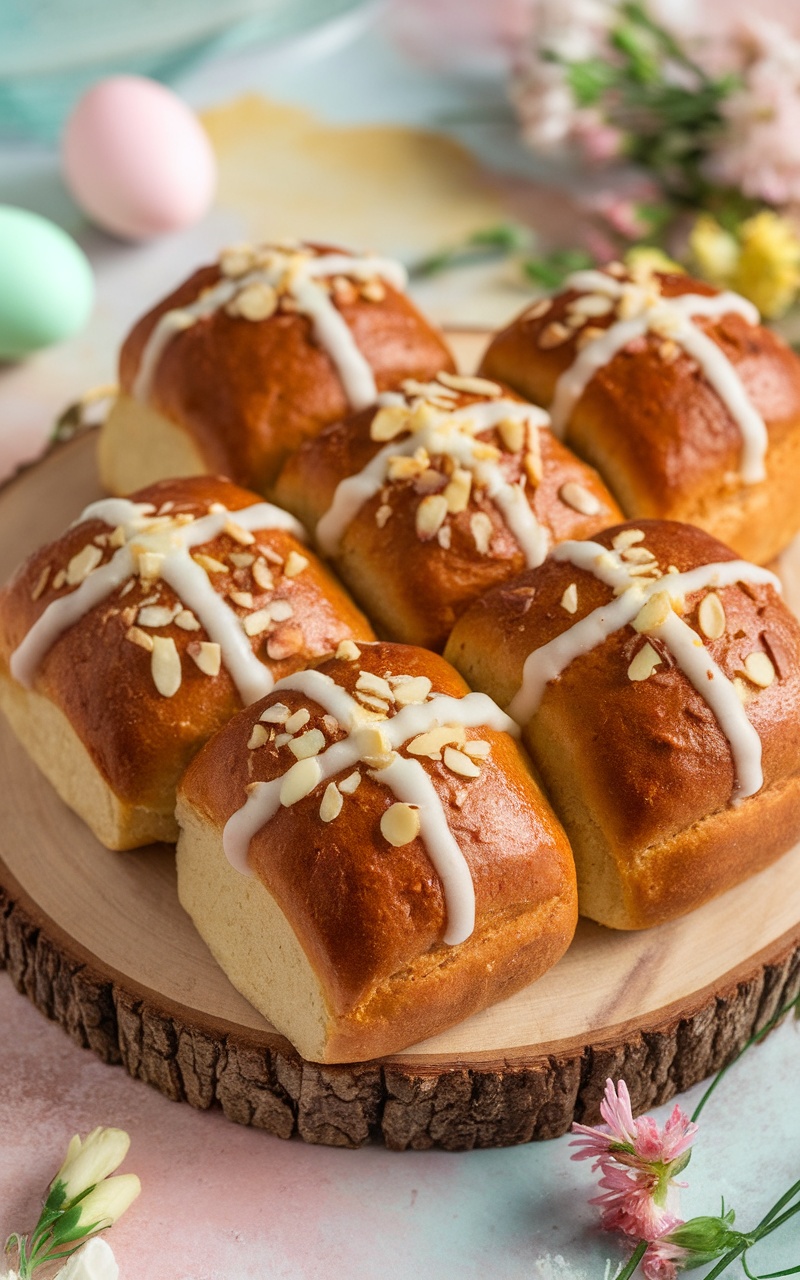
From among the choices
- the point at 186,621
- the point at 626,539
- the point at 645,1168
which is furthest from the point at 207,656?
the point at 645,1168

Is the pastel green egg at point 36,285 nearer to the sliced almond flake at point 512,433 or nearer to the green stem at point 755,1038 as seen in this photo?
the sliced almond flake at point 512,433

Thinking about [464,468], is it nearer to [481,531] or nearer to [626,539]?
[481,531]

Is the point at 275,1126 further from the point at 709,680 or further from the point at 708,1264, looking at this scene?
the point at 709,680

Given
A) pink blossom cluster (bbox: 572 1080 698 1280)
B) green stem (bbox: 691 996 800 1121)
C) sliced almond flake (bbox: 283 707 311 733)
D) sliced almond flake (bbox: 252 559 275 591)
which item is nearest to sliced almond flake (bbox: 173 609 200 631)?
sliced almond flake (bbox: 252 559 275 591)

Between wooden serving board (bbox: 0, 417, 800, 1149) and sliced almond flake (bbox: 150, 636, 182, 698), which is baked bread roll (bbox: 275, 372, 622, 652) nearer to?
sliced almond flake (bbox: 150, 636, 182, 698)

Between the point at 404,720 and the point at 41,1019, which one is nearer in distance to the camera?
the point at 404,720

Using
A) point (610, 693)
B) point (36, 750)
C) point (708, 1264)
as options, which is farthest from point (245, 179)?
point (708, 1264)

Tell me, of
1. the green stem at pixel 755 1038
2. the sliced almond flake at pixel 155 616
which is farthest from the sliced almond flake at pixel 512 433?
the green stem at pixel 755 1038
